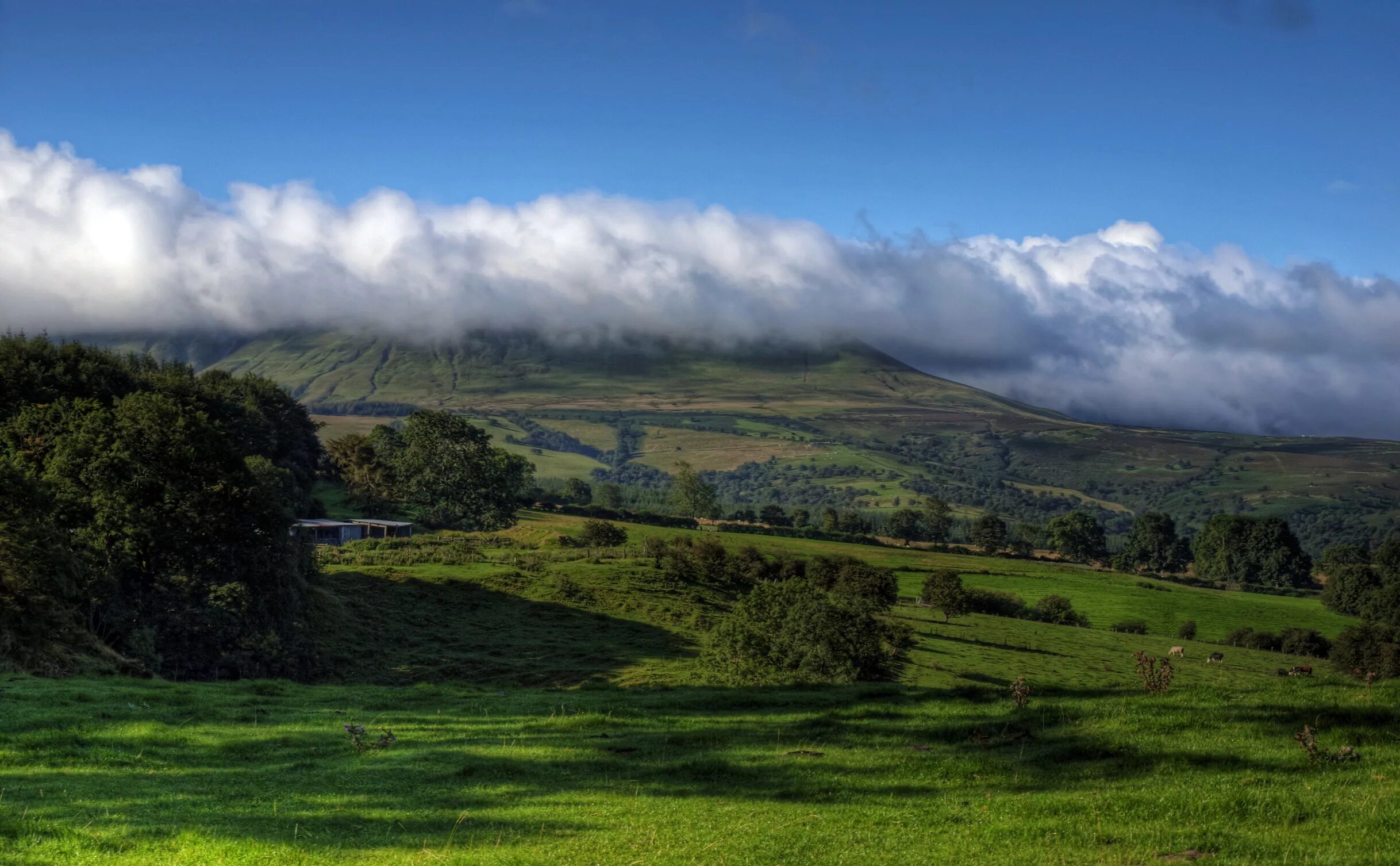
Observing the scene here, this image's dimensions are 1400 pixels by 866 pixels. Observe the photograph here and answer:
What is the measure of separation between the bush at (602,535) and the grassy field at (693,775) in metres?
90.7

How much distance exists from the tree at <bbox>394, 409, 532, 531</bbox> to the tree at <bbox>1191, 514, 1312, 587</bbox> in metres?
135

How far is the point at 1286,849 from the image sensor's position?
444 inches

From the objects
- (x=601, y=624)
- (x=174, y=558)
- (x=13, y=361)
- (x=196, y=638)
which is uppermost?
(x=13, y=361)

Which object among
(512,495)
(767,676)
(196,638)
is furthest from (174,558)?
(512,495)

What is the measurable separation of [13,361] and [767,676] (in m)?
51.7

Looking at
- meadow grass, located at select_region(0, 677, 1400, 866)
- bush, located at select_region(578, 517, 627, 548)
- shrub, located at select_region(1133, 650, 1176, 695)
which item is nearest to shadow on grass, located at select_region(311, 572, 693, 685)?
meadow grass, located at select_region(0, 677, 1400, 866)

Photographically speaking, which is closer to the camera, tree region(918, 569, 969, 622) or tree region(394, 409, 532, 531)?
tree region(918, 569, 969, 622)

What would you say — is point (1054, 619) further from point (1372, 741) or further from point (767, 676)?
point (1372, 741)

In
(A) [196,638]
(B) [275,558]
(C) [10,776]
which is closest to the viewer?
(C) [10,776]

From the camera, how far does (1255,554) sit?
185125 mm

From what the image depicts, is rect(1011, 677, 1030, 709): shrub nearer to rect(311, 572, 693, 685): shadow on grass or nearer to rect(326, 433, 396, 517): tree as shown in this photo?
rect(311, 572, 693, 685): shadow on grass

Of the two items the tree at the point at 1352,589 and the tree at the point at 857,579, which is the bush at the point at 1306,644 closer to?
the tree at the point at 1352,589

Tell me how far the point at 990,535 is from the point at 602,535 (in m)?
97.3

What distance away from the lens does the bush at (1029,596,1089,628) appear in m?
117
